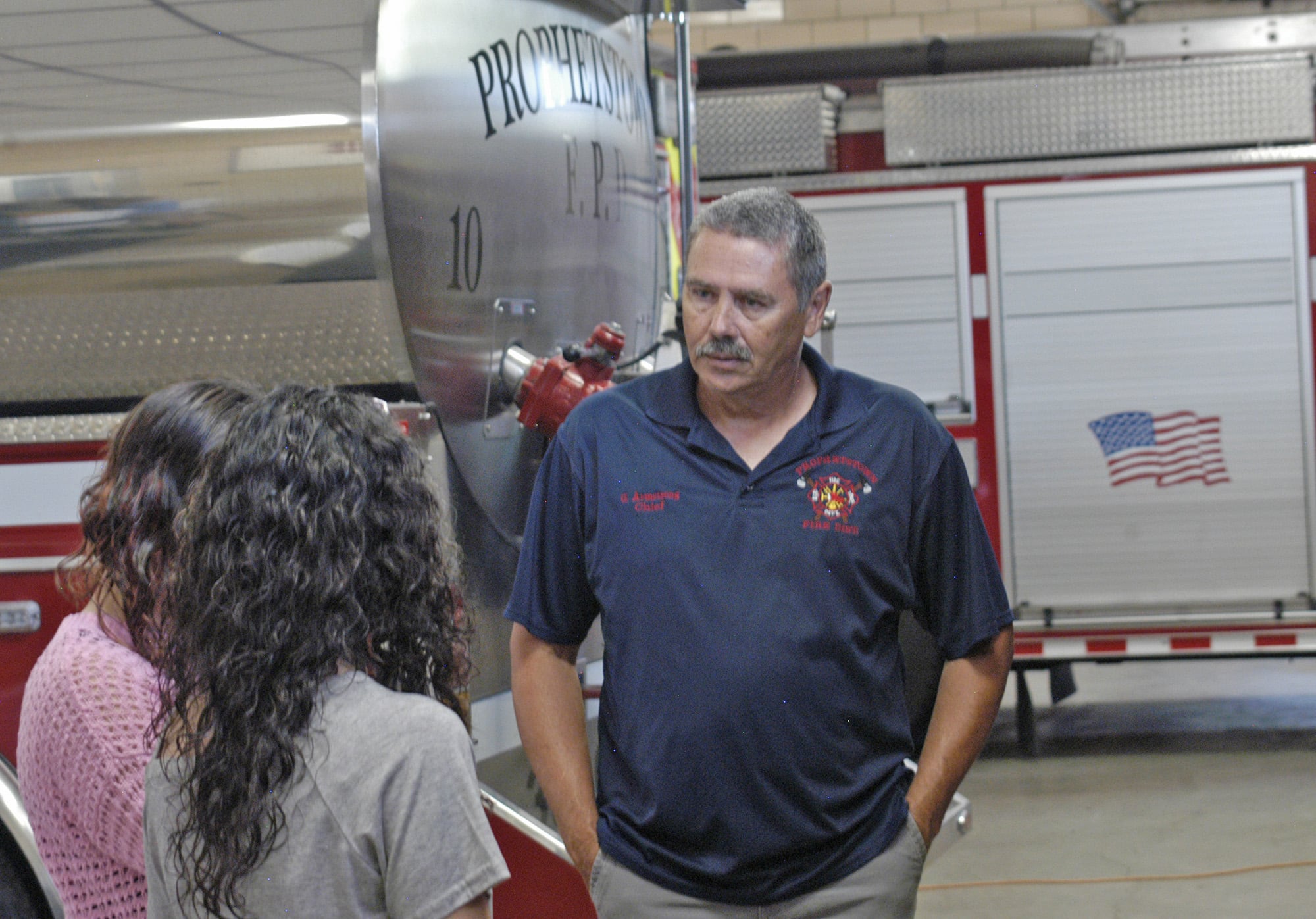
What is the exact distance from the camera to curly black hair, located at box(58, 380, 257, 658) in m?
1.73

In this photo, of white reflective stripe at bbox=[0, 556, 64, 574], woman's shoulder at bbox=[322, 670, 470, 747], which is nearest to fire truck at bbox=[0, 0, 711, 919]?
white reflective stripe at bbox=[0, 556, 64, 574]

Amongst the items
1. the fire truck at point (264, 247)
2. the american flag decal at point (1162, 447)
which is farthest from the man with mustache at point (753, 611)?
the american flag decal at point (1162, 447)

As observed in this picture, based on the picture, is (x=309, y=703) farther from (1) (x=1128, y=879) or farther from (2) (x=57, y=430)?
(1) (x=1128, y=879)

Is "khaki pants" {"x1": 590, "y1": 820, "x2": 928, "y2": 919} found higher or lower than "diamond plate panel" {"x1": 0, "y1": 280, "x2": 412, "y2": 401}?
lower

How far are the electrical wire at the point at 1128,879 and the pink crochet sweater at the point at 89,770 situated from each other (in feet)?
12.7

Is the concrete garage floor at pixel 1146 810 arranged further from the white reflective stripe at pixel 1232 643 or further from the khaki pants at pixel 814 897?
the khaki pants at pixel 814 897

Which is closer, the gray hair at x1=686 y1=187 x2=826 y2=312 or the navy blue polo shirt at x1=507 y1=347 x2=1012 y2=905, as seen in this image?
the navy blue polo shirt at x1=507 y1=347 x2=1012 y2=905

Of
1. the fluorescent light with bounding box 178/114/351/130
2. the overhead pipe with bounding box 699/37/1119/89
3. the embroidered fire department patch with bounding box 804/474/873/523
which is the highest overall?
the overhead pipe with bounding box 699/37/1119/89

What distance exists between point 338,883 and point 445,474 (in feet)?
5.25

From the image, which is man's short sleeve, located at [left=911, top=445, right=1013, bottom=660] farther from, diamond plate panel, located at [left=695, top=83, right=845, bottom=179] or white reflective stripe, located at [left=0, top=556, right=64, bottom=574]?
diamond plate panel, located at [left=695, top=83, right=845, bottom=179]

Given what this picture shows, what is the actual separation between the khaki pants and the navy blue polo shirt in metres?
0.02

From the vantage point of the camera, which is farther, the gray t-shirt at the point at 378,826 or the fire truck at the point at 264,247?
the fire truck at the point at 264,247

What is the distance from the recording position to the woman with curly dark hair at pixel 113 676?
1615 millimetres

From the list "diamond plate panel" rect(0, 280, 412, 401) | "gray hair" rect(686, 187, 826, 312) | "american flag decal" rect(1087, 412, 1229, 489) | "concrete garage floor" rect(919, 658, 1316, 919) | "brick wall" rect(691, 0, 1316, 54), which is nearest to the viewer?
"gray hair" rect(686, 187, 826, 312)
